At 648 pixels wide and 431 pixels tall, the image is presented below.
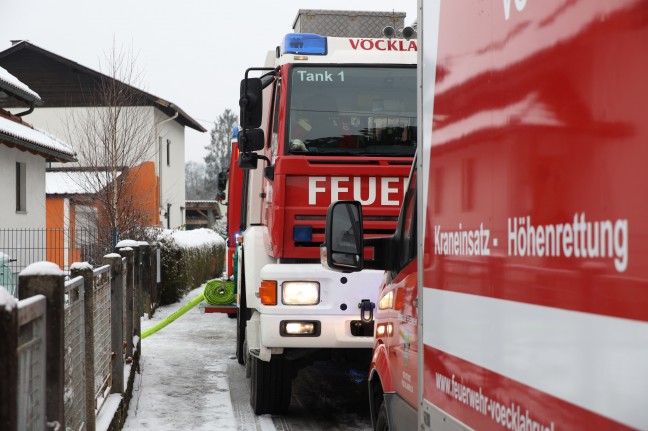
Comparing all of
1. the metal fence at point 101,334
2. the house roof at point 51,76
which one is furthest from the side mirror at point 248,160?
the house roof at point 51,76

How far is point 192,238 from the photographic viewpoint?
2367 centimetres

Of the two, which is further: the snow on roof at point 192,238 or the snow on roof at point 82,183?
the snow on roof at point 82,183

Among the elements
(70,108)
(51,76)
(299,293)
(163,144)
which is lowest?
(299,293)

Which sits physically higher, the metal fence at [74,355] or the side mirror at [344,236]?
the side mirror at [344,236]

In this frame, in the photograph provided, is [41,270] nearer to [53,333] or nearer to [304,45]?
[53,333]

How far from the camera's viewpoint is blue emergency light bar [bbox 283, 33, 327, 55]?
8.10 meters

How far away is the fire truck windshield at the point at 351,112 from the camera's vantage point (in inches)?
306

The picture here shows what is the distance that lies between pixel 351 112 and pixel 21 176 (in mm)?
19317

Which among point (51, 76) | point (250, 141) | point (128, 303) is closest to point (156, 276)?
point (128, 303)

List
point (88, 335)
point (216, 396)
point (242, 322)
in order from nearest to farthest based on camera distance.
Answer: point (88, 335), point (216, 396), point (242, 322)

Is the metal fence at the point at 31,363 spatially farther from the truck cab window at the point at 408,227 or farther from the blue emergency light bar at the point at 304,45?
the blue emergency light bar at the point at 304,45

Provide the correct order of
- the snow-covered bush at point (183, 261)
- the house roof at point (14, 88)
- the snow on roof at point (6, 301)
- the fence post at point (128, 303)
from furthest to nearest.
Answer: the house roof at point (14, 88) → the snow-covered bush at point (183, 261) → the fence post at point (128, 303) → the snow on roof at point (6, 301)

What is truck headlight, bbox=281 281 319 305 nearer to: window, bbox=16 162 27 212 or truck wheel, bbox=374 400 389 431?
truck wheel, bbox=374 400 389 431

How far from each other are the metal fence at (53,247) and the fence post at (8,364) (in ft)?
56.5
